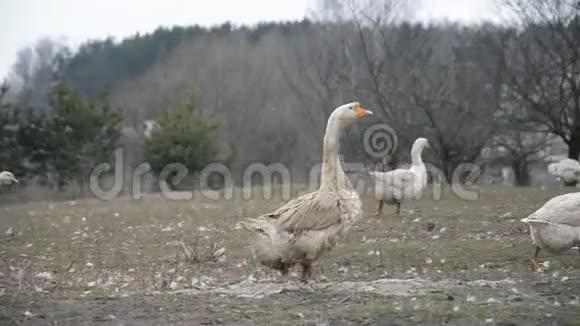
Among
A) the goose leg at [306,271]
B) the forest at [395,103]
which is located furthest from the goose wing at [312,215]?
the forest at [395,103]

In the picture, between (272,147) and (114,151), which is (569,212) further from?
(272,147)

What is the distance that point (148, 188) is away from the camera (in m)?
43.5

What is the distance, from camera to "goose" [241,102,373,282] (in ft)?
26.2

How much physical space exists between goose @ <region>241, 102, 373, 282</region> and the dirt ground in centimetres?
34

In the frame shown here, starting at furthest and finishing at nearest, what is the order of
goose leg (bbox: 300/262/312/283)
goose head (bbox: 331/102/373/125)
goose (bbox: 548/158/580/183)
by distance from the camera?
goose (bbox: 548/158/580/183) < goose head (bbox: 331/102/373/125) < goose leg (bbox: 300/262/312/283)

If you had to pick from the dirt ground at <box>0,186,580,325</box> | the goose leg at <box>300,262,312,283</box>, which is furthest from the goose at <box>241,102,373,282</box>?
the dirt ground at <box>0,186,580,325</box>

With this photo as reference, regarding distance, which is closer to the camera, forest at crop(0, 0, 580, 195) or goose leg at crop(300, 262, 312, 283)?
goose leg at crop(300, 262, 312, 283)

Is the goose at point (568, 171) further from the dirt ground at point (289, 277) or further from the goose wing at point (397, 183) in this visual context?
the goose wing at point (397, 183)

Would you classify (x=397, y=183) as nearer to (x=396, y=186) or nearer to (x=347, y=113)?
(x=396, y=186)

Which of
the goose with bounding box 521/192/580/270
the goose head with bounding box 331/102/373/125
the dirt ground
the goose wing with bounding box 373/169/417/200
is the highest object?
the goose head with bounding box 331/102/373/125

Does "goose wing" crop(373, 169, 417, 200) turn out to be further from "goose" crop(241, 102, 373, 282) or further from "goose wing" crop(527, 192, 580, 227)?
"goose" crop(241, 102, 373, 282)

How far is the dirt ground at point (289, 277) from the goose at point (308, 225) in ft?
1.12

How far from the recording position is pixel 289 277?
363 inches

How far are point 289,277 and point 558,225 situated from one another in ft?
11.7
